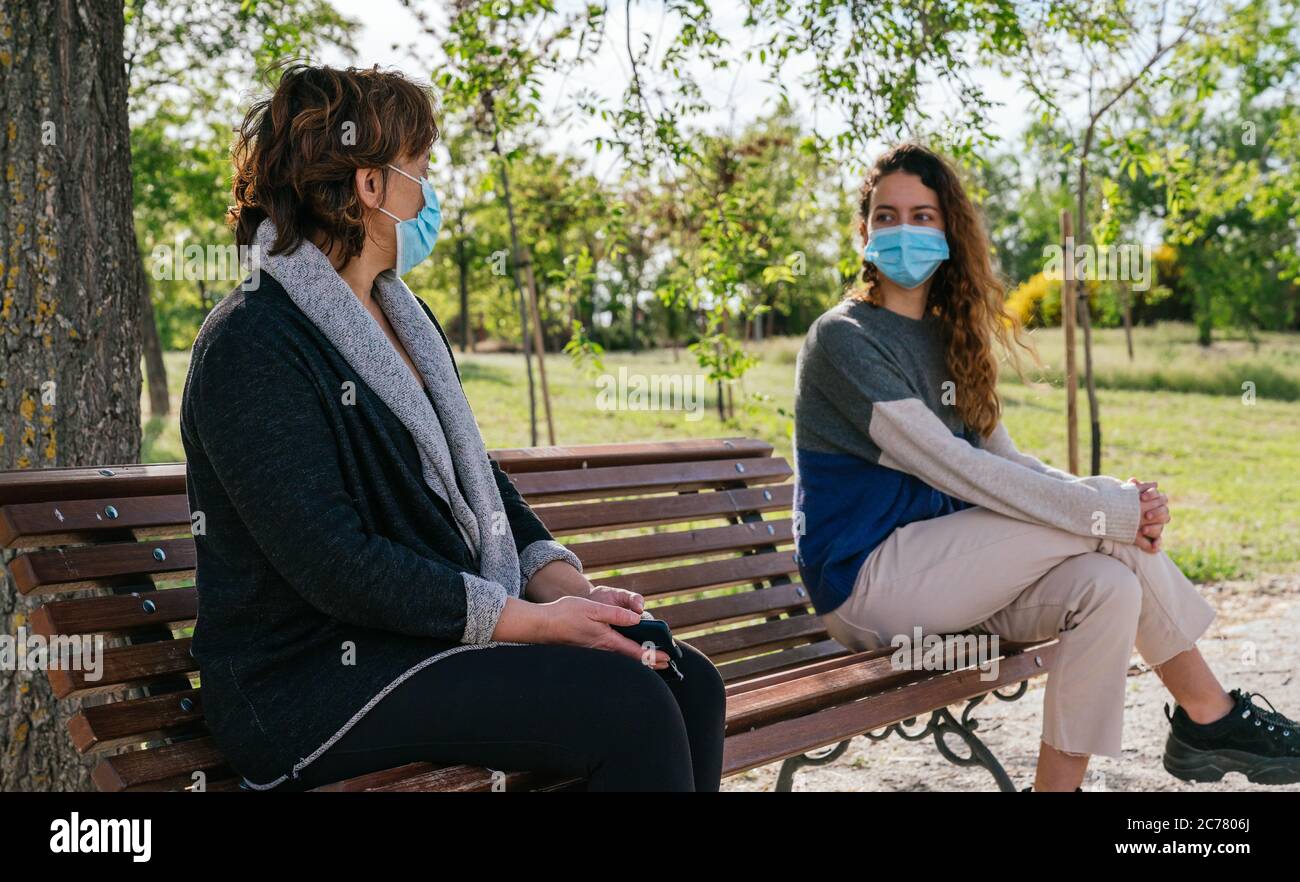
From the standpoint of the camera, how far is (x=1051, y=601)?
3135mm

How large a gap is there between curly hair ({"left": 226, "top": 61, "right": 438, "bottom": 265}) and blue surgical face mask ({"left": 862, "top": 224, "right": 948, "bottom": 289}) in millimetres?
1642

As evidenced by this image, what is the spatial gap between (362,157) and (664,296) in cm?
398

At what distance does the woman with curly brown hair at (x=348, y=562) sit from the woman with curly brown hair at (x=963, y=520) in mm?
1094

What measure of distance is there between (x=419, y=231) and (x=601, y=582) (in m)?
1.48

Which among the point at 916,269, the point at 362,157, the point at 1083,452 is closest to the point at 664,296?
the point at 916,269

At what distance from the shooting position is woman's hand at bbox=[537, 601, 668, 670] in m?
2.22

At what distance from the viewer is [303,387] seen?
2080 millimetres

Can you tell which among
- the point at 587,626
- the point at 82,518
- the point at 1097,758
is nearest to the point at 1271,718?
the point at 1097,758

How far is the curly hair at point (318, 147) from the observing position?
2223mm

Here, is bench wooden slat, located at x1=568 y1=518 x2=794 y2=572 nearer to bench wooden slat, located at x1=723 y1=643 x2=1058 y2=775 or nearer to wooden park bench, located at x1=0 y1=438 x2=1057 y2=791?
wooden park bench, located at x1=0 y1=438 x2=1057 y2=791

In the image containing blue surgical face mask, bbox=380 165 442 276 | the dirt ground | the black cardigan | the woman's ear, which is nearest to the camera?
the black cardigan

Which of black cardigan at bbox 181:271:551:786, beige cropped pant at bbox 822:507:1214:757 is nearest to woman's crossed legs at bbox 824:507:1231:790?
beige cropped pant at bbox 822:507:1214:757

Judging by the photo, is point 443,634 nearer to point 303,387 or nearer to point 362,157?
point 303,387

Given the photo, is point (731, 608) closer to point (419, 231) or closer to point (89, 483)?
point (419, 231)
